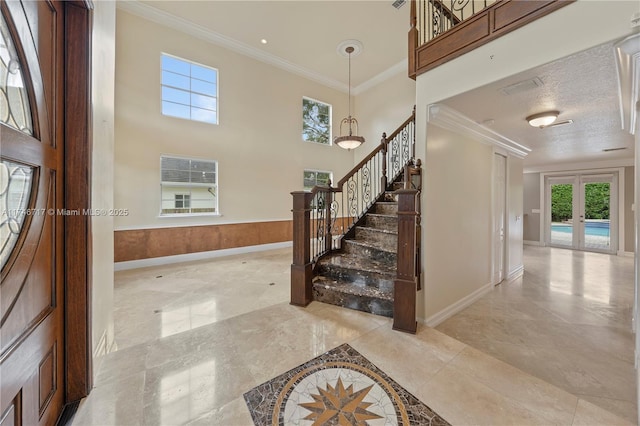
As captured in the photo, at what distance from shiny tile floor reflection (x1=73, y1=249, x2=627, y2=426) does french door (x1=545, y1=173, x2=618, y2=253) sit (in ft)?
19.5

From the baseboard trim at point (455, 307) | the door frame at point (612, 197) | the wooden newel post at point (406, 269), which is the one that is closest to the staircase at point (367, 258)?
the wooden newel post at point (406, 269)

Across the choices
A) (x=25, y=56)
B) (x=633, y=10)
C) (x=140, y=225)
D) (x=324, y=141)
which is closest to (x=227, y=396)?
(x=25, y=56)

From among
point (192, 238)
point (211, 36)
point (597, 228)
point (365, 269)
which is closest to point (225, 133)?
point (211, 36)

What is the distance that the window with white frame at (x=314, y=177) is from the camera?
22.7ft

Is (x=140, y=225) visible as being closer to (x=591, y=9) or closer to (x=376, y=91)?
(x=591, y=9)

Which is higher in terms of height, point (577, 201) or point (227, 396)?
point (577, 201)

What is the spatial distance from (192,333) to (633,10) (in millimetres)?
4086

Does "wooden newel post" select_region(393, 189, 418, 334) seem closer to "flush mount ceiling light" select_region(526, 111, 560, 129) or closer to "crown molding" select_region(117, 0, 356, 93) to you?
"flush mount ceiling light" select_region(526, 111, 560, 129)

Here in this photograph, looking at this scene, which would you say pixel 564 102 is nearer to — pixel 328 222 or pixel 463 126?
pixel 463 126

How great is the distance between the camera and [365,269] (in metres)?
3.03

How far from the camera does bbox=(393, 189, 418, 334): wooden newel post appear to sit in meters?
2.39

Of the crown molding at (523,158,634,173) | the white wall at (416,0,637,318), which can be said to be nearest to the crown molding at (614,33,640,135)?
the white wall at (416,0,637,318)

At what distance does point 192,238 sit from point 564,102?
6.21m

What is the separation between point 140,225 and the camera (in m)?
4.53
